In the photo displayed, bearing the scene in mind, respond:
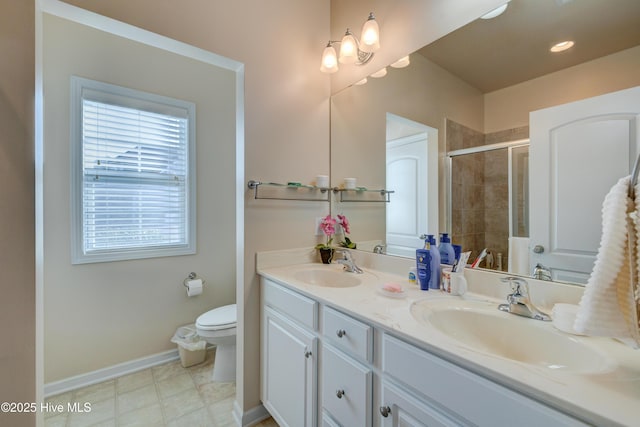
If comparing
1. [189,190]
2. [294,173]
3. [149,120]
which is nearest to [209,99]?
[149,120]

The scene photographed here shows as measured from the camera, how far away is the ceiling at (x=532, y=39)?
845 millimetres

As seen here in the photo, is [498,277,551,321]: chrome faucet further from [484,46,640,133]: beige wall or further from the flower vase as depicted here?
the flower vase

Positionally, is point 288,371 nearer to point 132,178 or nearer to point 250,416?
point 250,416

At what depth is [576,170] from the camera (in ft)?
2.98

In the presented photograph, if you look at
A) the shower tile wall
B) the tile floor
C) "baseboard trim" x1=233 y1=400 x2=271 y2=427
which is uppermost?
the shower tile wall

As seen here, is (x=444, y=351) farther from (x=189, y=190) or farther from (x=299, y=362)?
(x=189, y=190)

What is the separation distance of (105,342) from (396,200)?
2.29 m

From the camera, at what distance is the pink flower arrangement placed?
1.74 meters

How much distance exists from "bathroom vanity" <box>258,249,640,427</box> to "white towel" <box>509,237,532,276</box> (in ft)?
0.37

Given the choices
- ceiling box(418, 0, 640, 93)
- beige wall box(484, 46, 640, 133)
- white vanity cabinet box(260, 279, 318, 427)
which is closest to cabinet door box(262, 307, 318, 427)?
white vanity cabinet box(260, 279, 318, 427)

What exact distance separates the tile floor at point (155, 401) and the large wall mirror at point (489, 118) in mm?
1393

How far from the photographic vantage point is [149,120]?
2107 mm

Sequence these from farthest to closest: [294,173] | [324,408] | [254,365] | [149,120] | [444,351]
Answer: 1. [149,120]
2. [294,173]
3. [254,365]
4. [324,408]
5. [444,351]

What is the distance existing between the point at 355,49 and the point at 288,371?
5.98ft
